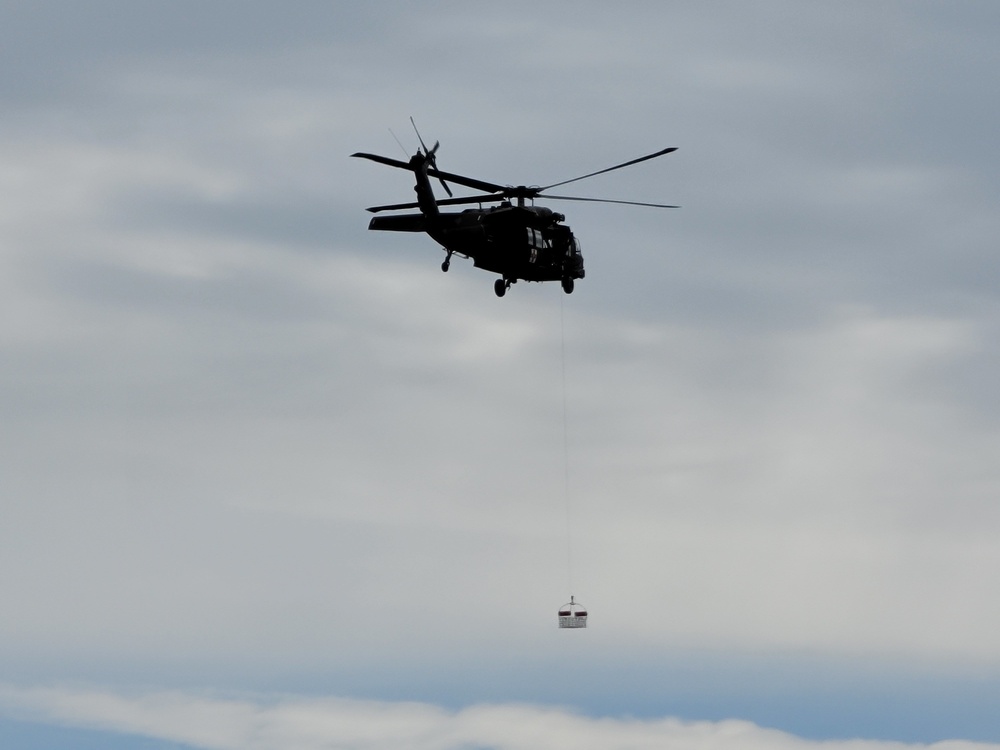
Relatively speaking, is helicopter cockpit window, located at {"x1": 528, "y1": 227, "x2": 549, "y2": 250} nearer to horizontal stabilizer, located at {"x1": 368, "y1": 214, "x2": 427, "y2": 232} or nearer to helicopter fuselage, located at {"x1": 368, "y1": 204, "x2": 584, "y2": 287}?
helicopter fuselage, located at {"x1": 368, "y1": 204, "x2": 584, "y2": 287}

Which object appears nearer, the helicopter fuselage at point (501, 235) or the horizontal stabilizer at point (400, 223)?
the helicopter fuselage at point (501, 235)

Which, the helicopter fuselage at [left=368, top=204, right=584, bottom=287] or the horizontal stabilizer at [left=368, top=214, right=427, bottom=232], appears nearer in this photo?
the helicopter fuselage at [left=368, top=204, right=584, bottom=287]

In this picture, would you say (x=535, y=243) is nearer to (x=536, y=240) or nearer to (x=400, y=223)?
(x=536, y=240)

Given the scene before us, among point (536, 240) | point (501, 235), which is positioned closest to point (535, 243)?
point (536, 240)

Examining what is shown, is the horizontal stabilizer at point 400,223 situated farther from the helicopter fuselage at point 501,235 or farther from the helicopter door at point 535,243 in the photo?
the helicopter door at point 535,243

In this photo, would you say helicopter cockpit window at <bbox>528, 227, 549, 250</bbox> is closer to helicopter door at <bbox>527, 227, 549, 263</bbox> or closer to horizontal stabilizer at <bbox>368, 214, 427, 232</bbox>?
helicopter door at <bbox>527, 227, 549, 263</bbox>

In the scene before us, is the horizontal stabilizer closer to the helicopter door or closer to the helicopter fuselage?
the helicopter fuselage

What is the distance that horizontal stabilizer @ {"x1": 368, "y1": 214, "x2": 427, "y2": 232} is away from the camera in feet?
Answer: 260

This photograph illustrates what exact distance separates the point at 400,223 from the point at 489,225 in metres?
5.64

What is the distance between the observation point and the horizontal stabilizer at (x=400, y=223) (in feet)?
260

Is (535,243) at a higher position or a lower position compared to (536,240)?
lower

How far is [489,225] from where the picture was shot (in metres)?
77.3

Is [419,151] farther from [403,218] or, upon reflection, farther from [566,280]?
[566,280]

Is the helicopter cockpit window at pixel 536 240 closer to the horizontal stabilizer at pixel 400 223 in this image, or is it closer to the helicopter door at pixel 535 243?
the helicopter door at pixel 535 243
